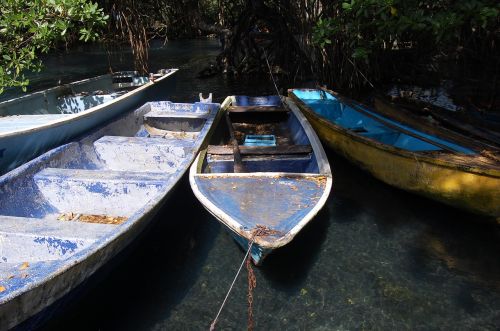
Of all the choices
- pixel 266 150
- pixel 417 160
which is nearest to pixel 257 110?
pixel 266 150

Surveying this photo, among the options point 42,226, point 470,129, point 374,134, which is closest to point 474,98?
point 470,129

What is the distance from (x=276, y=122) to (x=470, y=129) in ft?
12.2

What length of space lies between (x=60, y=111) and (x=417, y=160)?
24.0ft

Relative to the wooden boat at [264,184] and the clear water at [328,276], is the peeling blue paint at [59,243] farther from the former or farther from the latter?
the wooden boat at [264,184]

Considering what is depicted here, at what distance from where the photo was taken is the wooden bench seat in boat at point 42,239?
358 centimetres

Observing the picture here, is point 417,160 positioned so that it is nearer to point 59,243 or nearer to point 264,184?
point 264,184

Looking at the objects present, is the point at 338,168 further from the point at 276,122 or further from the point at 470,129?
the point at 470,129

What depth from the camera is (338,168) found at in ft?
23.8

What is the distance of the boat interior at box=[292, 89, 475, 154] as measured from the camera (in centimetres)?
615

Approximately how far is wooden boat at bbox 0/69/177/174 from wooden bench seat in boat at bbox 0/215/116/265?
1.73 metres

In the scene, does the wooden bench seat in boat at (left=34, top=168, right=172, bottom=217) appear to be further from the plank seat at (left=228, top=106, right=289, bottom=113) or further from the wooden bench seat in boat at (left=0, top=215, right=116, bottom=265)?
the plank seat at (left=228, top=106, right=289, bottom=113)

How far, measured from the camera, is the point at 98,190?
4719 mm

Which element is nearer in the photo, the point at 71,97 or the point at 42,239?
the point at 42,239

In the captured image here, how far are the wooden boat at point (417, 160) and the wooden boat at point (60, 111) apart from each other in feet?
12.3
